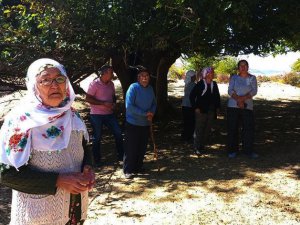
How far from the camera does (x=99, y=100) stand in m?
7.58

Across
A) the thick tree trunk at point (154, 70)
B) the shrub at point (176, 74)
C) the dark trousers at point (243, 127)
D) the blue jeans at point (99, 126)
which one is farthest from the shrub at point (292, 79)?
the blue jeans at point (99, 126)

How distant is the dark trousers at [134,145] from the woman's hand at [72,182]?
431cm

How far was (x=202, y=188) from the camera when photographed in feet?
20.6

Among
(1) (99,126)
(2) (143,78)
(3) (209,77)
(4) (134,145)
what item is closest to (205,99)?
(3) (209,77)

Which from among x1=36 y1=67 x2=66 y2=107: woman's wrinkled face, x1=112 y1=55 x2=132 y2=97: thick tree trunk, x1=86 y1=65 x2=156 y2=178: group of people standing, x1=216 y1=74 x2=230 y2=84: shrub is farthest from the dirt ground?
x1=216 y1=74 x2=230 y2=84: shrub

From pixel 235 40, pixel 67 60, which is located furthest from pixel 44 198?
pixel 235 40

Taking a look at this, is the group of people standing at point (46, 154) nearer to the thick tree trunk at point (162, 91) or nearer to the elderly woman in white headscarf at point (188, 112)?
the elderly woman in white headscarf at point (188, 112)

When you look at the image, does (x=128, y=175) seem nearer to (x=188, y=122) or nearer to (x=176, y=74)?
(x=188, y=122)

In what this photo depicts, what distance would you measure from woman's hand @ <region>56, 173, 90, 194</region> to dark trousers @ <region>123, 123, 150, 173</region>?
170 inches

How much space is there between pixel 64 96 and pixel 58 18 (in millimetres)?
5453

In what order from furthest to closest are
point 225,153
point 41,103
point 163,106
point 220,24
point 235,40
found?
point 163,106 < point 235,40 < point 225,153 < point 220,24 < point 41,103

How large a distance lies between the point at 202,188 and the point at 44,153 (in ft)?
13.2

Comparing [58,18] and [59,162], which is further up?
[58,18]

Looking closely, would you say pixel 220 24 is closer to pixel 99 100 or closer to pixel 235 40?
pixel 99 100
